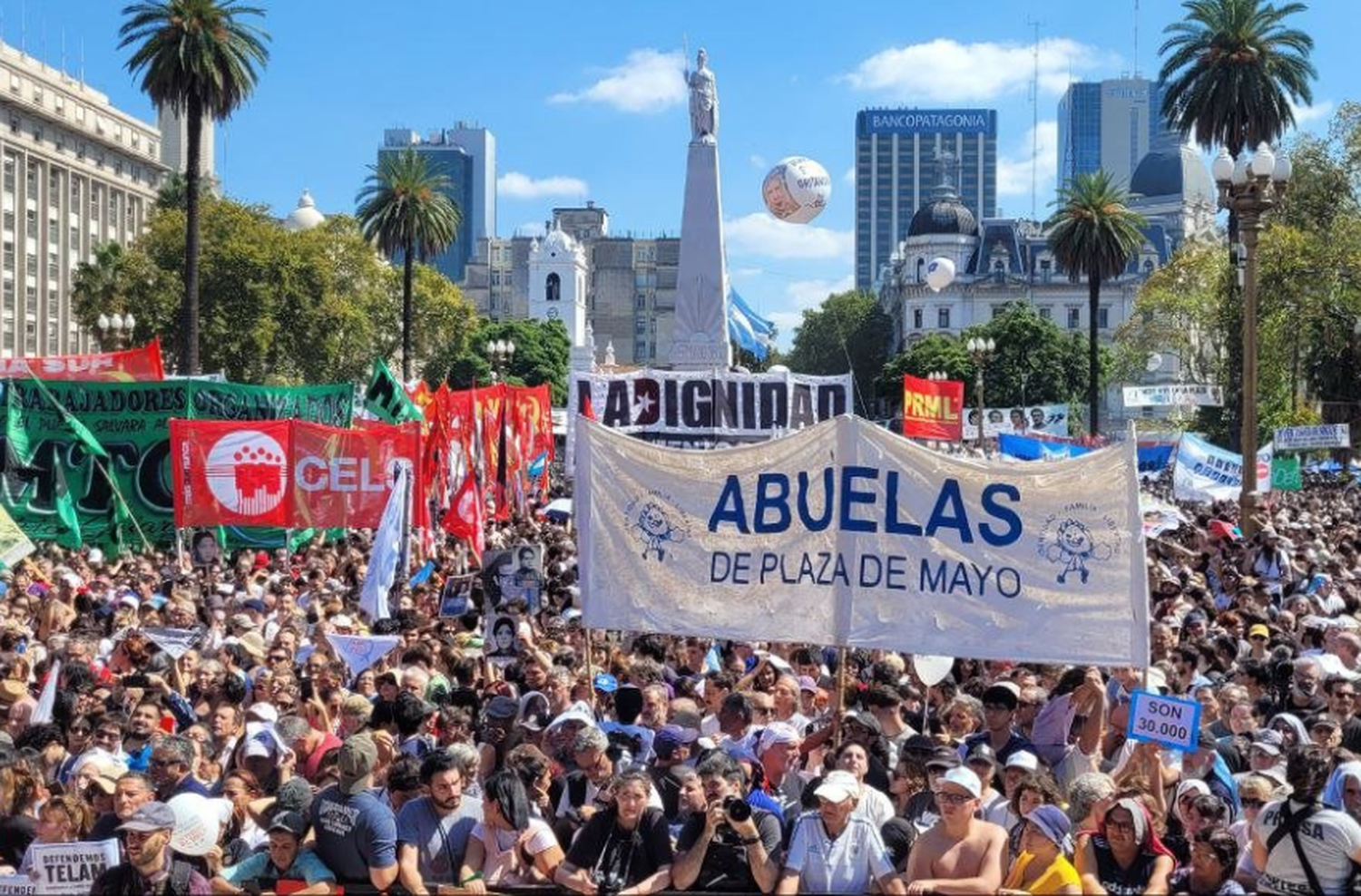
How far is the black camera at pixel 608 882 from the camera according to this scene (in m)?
6.56

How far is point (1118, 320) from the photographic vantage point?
422ft

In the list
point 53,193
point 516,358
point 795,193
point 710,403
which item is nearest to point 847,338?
point 516,358

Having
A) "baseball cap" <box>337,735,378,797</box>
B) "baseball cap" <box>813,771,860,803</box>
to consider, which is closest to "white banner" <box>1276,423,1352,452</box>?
"baseball cap" <box>813,771,860,803</box>

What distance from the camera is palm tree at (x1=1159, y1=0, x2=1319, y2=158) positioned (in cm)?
4525

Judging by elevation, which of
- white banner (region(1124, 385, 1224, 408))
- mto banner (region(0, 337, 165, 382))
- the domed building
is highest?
the domed building

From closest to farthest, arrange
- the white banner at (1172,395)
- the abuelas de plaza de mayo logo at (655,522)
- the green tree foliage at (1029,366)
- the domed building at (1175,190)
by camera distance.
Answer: the abuelas de plaza de mayo logo at (655,522) < the white banner at (1172,395) < the green tree foliage at (1029,366) < the domed building at (1175,190)

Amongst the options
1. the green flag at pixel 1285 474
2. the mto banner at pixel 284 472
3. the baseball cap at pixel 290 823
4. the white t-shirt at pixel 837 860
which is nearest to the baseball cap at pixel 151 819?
the baseball cap at pixel 290 823

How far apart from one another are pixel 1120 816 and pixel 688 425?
40.3 feet

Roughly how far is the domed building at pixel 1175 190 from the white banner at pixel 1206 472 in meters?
122

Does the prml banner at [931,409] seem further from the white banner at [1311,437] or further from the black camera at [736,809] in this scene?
the black camera at [736,809]

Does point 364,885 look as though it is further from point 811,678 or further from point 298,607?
point 298,607

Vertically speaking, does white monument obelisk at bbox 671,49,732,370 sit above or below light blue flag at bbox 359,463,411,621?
above

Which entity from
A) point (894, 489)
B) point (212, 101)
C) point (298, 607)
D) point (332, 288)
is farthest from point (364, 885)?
point (332, 288)

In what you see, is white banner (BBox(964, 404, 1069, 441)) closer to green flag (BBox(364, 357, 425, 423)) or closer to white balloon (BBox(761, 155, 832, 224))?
white balloon (BBox(761, 155, 832, 224))
